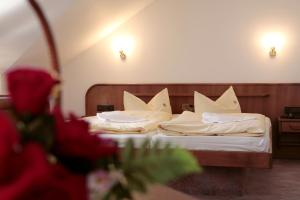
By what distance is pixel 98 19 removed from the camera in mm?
4438

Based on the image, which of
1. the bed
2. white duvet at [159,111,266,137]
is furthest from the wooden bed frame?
white duvet at [159,111,266,137]

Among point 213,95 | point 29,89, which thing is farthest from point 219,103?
point 29,89

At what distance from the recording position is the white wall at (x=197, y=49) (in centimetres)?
450

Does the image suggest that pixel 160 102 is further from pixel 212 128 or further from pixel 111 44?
pixel 212 128

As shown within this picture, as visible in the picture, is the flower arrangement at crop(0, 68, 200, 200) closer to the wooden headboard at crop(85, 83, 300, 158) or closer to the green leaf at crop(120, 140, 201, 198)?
the green leaf at crop(120, 140, 201, 198)

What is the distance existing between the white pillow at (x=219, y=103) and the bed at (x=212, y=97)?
23 centimetres

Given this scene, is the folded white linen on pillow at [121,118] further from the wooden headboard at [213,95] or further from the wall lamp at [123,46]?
the wall lamp at [123,46]

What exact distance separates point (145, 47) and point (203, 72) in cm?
90

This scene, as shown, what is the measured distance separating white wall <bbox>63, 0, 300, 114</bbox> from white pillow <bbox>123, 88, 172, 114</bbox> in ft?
1.17

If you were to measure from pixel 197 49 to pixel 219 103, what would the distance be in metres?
0.89

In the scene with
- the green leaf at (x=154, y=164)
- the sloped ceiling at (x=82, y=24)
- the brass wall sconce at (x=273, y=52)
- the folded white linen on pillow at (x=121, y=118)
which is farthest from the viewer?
the brass wall sconce at (x=273, y=52)

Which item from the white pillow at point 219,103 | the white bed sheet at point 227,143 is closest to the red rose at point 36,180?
the white bed sheet at point 227,143

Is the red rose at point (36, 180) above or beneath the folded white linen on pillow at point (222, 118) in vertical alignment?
above

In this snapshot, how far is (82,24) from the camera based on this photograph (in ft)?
14.0
